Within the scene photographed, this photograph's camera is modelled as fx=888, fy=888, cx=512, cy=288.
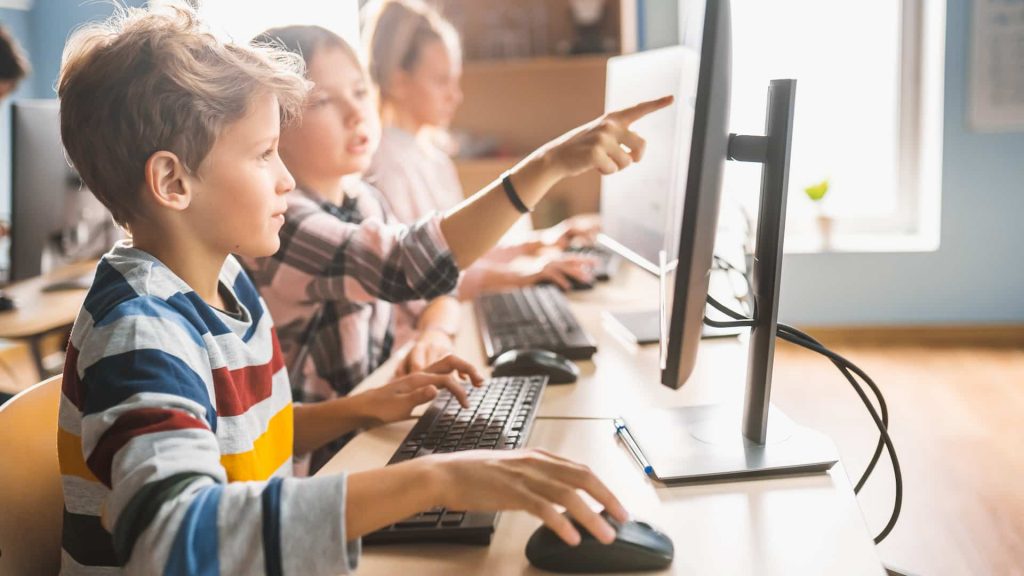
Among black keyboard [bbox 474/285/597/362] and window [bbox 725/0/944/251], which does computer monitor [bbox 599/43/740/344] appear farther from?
window [bbox 725/0/944/251]

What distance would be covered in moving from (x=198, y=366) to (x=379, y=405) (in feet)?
1.27

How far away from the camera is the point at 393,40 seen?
7.99 feet

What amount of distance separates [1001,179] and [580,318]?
108 inches

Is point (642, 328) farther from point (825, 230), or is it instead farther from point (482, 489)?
point (825, 230)

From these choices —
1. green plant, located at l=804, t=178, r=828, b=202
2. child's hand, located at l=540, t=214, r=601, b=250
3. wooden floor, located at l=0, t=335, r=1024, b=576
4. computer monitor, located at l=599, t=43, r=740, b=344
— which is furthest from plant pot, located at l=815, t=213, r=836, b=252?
computer monitor, located at l=599, t=43, r=740, b=344

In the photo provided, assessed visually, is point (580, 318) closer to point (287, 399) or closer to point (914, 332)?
point (287, 399)

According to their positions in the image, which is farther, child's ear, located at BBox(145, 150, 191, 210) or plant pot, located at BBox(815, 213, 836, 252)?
plant pot, located at BBox(815, 213, 836, 252)

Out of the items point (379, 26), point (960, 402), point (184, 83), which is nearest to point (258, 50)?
point (184, 83)

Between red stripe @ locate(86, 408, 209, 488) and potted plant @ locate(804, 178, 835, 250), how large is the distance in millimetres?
3497

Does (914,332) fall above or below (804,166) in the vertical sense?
below

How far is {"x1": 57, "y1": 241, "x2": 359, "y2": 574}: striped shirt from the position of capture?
2.04 ft

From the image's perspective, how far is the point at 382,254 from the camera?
1349mm

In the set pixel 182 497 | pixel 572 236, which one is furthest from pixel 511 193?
pixel 572 236

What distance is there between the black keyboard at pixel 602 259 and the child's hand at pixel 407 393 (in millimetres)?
1034
